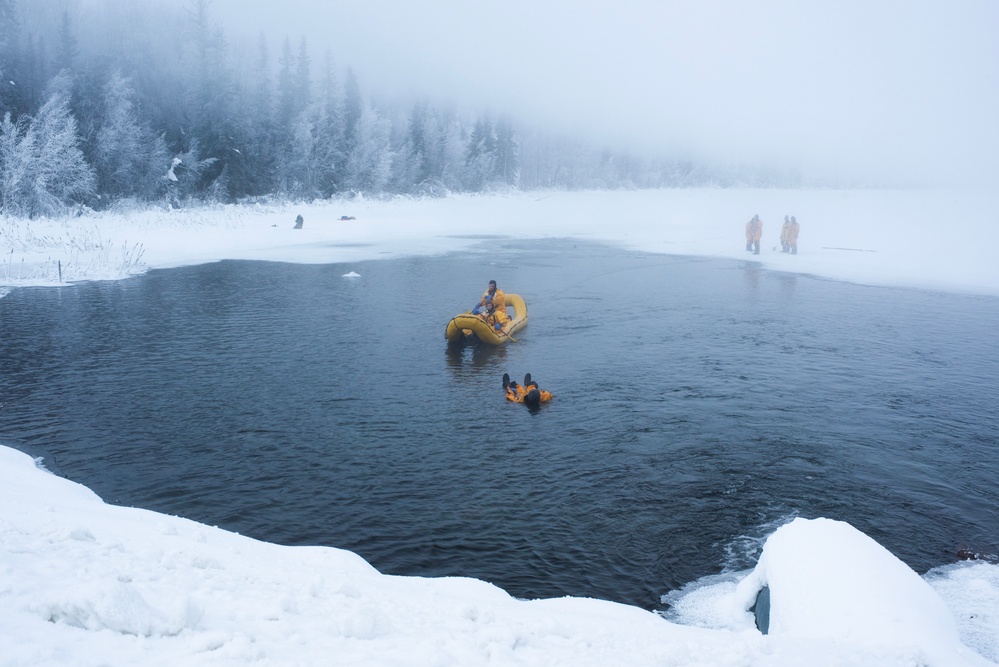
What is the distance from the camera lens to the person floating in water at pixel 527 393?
48.2 feet

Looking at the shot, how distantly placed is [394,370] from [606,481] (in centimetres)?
722

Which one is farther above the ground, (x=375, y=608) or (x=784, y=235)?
(x=784, y=235)

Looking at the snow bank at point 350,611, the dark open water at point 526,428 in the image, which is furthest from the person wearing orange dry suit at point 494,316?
the snow bank at point 350,611

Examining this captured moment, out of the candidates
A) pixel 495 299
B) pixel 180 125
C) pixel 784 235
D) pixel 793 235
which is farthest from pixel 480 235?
pixel 495 299

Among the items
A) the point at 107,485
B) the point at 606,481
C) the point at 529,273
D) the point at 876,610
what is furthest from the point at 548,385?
the point at 529,273

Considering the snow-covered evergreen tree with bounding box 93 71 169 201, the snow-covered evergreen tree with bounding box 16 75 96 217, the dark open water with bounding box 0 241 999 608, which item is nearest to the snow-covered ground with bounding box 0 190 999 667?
the dark open water with bounding box 0 241 999 608

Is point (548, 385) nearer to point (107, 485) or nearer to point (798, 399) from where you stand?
point (798, 399)

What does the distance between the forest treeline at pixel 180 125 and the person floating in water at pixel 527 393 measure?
3439 cm

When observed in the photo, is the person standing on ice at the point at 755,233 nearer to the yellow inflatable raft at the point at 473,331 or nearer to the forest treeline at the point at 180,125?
the yellow inflatable raft at the point at 473,331

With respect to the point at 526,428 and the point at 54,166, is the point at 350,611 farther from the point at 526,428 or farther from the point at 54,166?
the point at 54,166

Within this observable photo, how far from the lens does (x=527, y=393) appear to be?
1470 cm

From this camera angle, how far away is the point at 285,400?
1480 cm

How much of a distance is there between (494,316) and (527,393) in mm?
6730

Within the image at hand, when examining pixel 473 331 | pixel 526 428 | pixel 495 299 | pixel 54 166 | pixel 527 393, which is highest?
pixel 54 166
